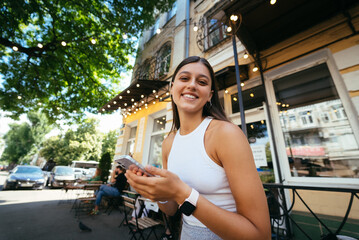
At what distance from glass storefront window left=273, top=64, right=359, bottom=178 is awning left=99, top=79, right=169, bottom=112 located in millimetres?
4526

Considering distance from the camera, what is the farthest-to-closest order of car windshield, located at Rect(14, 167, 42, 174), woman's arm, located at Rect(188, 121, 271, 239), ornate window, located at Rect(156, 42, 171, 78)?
car windshield, located at Rect(14, 167, 42, 174) < ornate window, located at Rect(156, 42, 171, 78) < woman's arm, located at Rect(188, 121, 271, 239)

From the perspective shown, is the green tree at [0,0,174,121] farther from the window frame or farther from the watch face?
the watch face

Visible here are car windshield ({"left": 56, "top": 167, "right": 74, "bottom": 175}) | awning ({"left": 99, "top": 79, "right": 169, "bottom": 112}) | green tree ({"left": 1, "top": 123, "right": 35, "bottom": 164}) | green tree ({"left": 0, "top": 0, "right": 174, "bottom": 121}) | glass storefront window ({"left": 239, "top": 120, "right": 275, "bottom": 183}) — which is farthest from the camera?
green tree ({"left": 1, "top": 123, "right": 35, "bottom": 164})

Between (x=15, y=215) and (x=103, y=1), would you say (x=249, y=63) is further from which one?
(x=15, y=215)

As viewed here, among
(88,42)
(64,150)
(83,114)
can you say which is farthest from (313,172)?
(64,150)

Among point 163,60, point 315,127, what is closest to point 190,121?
point 315,127

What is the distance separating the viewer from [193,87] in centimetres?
116

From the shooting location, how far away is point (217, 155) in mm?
875

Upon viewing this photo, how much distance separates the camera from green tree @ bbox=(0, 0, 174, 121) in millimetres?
5728

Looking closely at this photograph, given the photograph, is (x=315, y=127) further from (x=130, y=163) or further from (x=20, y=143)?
(x=20, y=143)

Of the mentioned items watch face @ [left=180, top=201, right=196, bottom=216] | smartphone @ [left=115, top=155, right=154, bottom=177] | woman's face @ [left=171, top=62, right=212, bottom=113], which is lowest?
watch face @ [left=180, top=201, right=196, bottom=216]

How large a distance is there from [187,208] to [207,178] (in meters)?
0.23

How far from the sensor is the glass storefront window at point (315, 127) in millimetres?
2768

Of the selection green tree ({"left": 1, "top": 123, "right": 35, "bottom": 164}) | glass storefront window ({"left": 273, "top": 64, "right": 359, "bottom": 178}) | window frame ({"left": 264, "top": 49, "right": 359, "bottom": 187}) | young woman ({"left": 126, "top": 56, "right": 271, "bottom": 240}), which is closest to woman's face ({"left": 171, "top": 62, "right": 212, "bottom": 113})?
young woman ({"left": 126, "top": 56, "right": 271, "bottom": 240})
